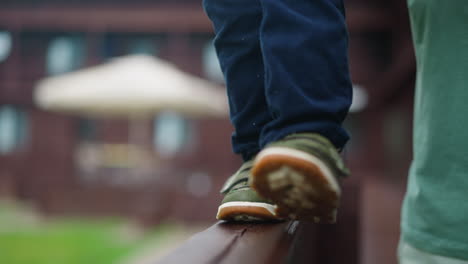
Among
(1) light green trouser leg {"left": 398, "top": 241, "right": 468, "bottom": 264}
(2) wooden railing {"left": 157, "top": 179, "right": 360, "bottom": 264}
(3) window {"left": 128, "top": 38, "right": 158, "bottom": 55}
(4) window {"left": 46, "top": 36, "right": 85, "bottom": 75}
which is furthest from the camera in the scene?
(4) window {"left": 46, "top": 36, "right": 85, "bottom": 75}

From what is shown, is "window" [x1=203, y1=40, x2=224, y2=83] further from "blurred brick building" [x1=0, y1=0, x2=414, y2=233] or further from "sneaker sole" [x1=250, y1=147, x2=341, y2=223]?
"sneaker sole" [x1=250, y1=147, x2=341, y2=223]

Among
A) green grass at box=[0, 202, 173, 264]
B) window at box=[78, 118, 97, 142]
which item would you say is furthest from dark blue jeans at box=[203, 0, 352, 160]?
window at box=[78, 118, 97, 142]

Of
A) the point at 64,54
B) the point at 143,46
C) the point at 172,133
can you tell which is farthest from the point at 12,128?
the point at 172,133

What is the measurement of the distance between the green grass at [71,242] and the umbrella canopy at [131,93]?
5.57 feet

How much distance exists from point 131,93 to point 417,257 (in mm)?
6445

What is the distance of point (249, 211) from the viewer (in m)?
0.75

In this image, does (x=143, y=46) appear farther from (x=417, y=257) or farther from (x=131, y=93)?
(x=417, y=257)

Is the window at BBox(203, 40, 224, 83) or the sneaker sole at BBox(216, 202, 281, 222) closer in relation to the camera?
the sneaker sole at BBox(216, 202, 281, 222)

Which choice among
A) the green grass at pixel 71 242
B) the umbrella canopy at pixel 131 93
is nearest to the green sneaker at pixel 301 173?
the green grass at pixel 71 242

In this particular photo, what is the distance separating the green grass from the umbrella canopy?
1697 mm

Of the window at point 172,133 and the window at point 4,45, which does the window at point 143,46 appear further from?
the window at point 4,45

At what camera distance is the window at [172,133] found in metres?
10.9

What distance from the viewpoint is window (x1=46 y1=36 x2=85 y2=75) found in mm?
11711

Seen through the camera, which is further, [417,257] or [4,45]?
[4,45]
